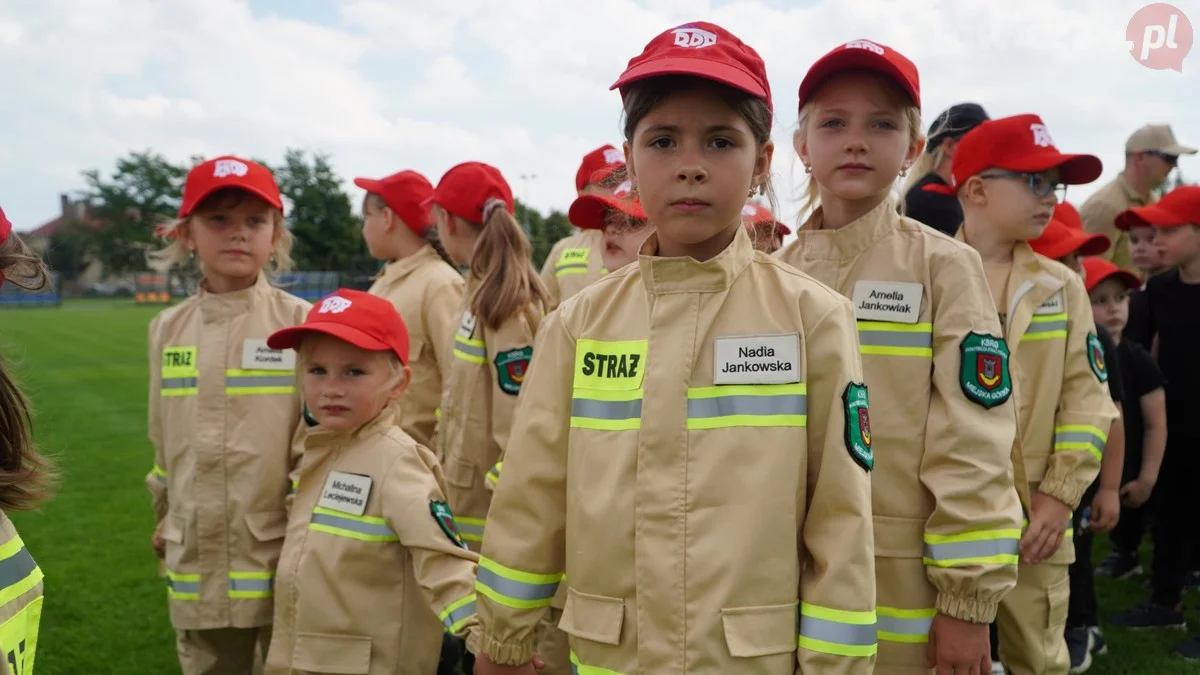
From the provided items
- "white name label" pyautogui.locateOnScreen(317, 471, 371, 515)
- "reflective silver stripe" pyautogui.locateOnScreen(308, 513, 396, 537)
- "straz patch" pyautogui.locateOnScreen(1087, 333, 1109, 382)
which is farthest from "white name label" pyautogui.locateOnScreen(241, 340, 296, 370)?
"straz patch" pyautogui.locateOnScreen(1087, 333, 1109, 382)

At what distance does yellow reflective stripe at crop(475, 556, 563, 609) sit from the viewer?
85.7 inches

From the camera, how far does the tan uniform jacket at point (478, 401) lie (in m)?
4.20

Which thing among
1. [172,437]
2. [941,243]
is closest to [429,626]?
[172,437]

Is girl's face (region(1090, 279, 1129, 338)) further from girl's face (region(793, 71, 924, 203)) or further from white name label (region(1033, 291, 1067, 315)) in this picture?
girl's face (region(793, 71, 924, 203))

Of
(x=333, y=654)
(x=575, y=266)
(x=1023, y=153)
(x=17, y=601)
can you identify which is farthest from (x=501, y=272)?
(x=17, y=601)

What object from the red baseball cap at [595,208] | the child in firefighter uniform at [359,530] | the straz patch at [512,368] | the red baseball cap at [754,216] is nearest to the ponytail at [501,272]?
the straz patch at [512,368]

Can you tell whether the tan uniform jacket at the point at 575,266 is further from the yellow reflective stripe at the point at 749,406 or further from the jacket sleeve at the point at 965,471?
the yellow reflective stripe at the point at 749,406

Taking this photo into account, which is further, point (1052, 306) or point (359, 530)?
point (1052, 306)

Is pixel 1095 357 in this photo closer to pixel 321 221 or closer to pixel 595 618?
pixel 595 618

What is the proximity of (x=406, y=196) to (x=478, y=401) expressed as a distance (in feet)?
5.10

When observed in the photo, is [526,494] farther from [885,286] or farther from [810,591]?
[885,286]

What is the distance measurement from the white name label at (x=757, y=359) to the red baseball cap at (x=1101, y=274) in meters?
4.03

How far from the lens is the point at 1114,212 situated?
7574mm

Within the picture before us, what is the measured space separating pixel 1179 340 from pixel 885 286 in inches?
161
